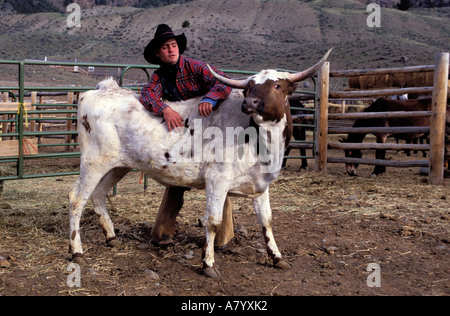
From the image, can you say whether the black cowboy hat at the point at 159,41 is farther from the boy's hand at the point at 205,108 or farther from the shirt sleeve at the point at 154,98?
the boy's hand at the point at 205,108

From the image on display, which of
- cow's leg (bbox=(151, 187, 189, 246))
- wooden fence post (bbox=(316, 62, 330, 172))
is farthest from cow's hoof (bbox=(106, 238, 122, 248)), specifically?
wooden fence post (bbox=(316, 62, 330, 172))

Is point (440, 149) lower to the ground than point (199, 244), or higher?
higher

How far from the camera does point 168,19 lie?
77.9 meters

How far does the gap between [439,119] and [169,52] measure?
556cm

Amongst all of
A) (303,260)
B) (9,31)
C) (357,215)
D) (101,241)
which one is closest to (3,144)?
(101,241)

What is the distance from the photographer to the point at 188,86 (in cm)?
423

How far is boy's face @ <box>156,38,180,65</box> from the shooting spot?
4086 millimetres

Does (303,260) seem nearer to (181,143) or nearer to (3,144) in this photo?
(181,143)

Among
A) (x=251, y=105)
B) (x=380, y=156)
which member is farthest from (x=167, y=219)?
(x=380, y=156)

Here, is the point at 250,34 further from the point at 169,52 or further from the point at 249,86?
the point at 249,86

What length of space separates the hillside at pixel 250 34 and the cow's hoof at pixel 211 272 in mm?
36373

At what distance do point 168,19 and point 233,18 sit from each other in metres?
11.6
